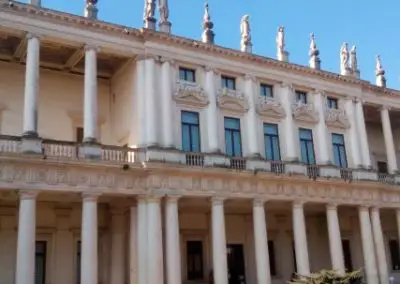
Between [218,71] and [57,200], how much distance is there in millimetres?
9627

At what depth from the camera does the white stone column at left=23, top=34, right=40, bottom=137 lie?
1984 cm

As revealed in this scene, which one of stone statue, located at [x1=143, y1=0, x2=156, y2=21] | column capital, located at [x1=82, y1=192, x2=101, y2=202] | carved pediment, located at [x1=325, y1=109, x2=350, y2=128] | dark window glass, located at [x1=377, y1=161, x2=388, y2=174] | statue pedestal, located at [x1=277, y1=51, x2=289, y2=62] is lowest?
column capital, located at [x1=82, y1=192, x2=101, y2=202]

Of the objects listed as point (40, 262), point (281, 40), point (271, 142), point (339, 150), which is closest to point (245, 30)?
point (281, 40)

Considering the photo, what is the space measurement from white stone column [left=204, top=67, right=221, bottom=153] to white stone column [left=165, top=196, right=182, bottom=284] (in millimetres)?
3446

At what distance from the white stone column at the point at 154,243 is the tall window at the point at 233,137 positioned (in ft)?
16.9

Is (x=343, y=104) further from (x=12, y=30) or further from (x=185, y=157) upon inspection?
(x=12, y=30)

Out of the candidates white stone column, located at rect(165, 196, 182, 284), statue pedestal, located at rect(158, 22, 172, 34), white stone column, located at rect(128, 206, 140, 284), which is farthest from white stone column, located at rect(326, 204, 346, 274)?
statue pedestal, located at rect(158, 22, 172, 34)

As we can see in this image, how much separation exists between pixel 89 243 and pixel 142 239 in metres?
2.35

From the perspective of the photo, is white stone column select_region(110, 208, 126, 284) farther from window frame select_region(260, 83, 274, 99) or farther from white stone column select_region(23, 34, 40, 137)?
window frame select_region(260, 83, 274, 99)

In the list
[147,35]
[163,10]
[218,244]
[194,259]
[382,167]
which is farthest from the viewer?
[382,167]

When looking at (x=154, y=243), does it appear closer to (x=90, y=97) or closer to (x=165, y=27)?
(x=90, y=97)

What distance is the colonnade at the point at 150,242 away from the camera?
18.7 meters

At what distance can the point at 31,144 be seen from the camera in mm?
19500

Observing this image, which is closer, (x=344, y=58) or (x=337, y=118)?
(x=337, y=118)
